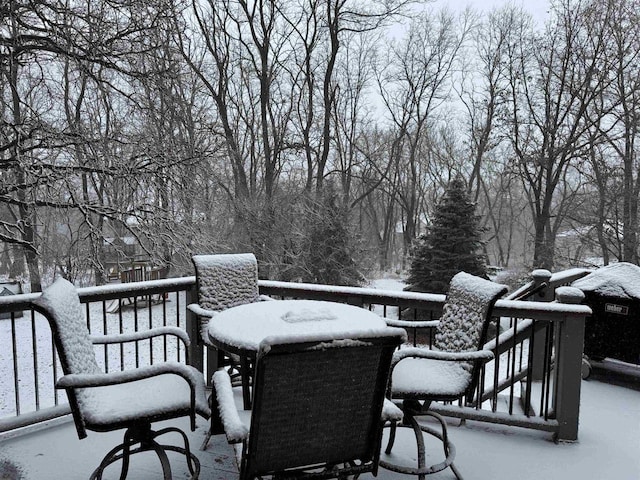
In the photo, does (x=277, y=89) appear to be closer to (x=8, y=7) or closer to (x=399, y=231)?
(x=8, y=7)

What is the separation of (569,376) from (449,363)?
0.82 meters

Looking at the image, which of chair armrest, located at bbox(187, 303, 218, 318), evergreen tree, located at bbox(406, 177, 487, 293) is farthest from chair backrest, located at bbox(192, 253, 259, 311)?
evergreen tree, located at bbox(406, 177, 487, 293)

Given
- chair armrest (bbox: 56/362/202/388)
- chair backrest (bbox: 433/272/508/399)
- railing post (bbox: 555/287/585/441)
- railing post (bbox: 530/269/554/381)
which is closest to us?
chair armrest (bbox: 56/362/202/388)

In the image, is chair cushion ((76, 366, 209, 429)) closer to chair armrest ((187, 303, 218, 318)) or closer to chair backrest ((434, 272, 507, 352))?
chair armrest ((187, 303, 218, 318))

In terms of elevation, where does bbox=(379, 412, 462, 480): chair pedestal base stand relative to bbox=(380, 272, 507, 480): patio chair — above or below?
below

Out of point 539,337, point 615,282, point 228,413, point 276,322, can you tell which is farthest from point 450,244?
point 228,413

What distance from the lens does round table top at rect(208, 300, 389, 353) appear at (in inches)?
89.0

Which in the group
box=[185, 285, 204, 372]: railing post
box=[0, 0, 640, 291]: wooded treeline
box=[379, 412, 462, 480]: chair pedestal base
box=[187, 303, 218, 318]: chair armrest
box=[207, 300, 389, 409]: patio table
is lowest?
box=[379, 412, 462, 480]: chair pedestal base

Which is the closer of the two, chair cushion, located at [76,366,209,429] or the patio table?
chair cushion, located at [76,366,209,429]

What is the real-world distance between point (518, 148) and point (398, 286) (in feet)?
19.7

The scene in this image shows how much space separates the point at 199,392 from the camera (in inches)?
90.3

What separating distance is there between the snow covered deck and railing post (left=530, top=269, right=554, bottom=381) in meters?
1.17

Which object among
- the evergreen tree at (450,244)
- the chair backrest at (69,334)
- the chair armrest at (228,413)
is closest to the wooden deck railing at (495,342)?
the chair backrest at (69,334)

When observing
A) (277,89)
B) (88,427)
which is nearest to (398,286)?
(277,89)
